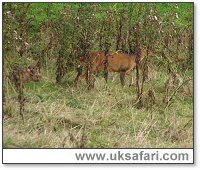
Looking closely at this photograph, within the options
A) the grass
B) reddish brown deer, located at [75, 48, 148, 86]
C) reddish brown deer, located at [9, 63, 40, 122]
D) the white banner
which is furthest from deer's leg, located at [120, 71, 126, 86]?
the white banner

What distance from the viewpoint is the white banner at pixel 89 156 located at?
24.1ft

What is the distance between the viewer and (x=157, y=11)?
9.15 meters

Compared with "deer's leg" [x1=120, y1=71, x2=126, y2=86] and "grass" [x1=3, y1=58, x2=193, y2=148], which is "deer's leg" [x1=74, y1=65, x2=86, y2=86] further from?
"deer's leg" [x1=120, y1=71, x2=126, y2=86]

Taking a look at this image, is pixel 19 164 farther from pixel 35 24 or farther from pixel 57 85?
pixel 35 24

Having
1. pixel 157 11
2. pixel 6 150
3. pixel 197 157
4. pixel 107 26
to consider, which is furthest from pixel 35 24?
pixel 197 157

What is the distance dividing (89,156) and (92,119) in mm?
647

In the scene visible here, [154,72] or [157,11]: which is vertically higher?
[157,11]

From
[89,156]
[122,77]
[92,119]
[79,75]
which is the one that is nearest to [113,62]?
[122,77]

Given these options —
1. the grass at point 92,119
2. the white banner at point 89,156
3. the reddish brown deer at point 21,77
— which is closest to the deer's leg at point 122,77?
the grass at point 92,119

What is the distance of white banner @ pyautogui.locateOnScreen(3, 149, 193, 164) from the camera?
733 cm

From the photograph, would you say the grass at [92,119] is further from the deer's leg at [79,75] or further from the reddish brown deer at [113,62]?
the reddish brown deer at [113,62]

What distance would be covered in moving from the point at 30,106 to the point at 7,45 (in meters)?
0.76

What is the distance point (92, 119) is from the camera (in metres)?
7.92

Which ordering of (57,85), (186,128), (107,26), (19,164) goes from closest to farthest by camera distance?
1. (19,164)
2. (186,128)
3. (57,85)
4. (107,26)
